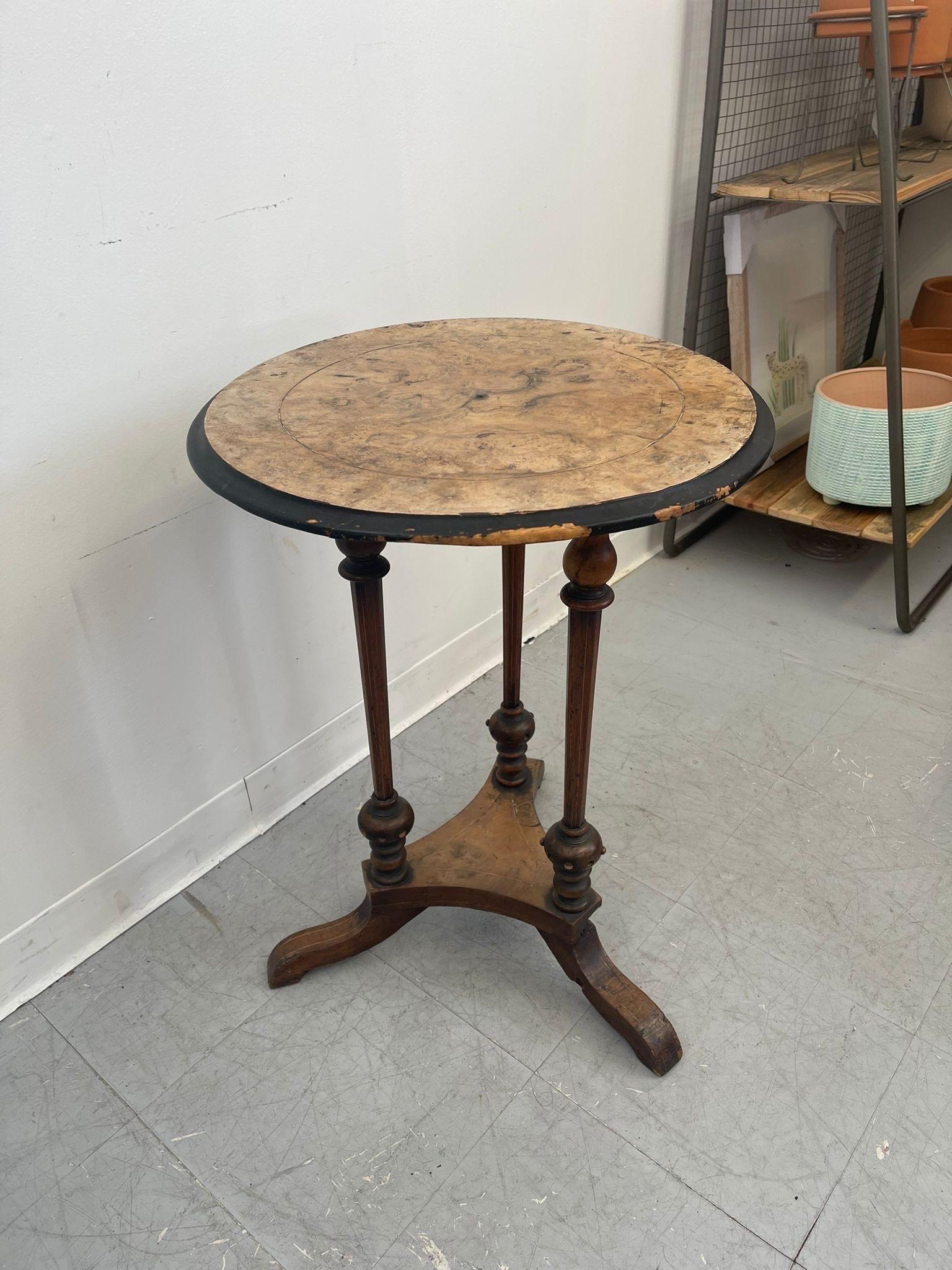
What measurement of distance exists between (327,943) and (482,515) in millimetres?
791

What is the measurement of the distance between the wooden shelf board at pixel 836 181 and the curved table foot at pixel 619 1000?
4.73 feet

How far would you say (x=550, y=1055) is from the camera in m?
1.26

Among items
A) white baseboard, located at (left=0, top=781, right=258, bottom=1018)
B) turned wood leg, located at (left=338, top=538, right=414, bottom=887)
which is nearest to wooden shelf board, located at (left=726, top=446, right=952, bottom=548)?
turned wood leg, located at (left=338, top=538, right=414, bottom=887)

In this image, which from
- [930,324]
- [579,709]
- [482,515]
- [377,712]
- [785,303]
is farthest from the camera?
[930,324]

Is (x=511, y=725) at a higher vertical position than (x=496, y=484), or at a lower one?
lower

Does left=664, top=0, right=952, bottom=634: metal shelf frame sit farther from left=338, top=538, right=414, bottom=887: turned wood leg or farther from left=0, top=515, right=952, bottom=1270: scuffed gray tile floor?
left=338, top=538, right=414, bottom=887: turned wood leg

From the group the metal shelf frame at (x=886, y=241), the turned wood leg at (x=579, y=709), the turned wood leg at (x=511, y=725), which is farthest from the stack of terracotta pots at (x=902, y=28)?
the turned wood leg at (x=579, y=709)

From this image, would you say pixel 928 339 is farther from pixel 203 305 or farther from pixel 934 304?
pixel 203 305

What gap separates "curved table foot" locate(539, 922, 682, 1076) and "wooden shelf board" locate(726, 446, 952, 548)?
1093mm

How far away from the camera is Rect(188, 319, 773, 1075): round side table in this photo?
2.73ft

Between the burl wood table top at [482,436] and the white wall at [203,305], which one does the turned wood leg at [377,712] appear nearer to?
the burl wood table top at [482,436]

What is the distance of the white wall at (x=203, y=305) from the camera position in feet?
Answer: 3.64

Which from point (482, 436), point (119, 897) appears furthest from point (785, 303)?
point (119, 897)

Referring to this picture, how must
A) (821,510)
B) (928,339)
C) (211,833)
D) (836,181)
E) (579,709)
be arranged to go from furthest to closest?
(928,339) < (821,510) < (836,181) < (211,833) < (579,709)
